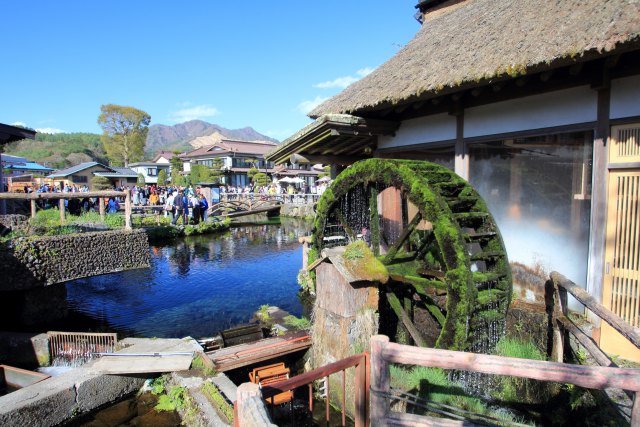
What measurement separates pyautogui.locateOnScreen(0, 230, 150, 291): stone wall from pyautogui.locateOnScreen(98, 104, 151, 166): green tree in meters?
48.4

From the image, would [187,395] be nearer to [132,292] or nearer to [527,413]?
[527,413]

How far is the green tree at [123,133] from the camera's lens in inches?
2016

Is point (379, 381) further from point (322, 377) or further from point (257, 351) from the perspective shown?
point (257, 351)

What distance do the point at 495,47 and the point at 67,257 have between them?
7.11 m

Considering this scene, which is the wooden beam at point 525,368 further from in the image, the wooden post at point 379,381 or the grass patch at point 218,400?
the grass patch at point 218,400

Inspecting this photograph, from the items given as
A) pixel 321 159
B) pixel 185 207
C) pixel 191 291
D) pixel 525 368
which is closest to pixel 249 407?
pixel 525 368

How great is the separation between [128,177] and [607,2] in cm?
3048

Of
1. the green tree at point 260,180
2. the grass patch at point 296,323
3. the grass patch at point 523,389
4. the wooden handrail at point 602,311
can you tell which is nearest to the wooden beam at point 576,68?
the wooden handrail at point 602,311

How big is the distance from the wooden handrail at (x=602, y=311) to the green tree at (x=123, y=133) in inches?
2135

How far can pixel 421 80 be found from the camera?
530 centimetres

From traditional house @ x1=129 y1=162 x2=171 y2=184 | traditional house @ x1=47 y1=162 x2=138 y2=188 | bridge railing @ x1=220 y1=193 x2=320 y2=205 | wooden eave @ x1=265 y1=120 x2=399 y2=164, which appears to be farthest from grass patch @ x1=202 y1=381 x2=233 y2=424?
traditional house @ x1=129 y1=162 x2=171 y2=184

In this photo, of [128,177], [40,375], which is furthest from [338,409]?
[128,177]

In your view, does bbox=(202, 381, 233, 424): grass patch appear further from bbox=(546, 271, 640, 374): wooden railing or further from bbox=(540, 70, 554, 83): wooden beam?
bbox=(540, 70, 554, 83): wooden beam

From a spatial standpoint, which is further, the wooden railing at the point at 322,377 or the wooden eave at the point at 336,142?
the wooden eave at the point at 336,142
